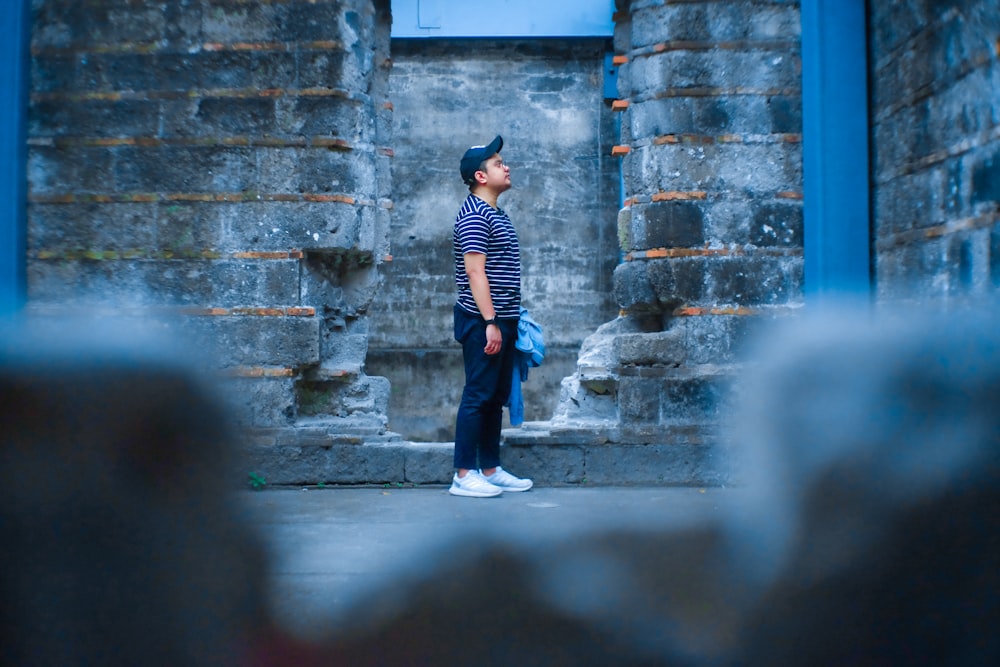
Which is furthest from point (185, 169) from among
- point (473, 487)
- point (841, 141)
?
point (841, 141)

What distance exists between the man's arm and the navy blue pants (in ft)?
0.33

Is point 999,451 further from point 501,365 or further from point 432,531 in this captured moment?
point 501,365

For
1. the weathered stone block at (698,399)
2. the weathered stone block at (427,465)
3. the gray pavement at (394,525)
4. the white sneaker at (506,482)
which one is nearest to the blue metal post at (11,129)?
the gray pavement at (394,525)

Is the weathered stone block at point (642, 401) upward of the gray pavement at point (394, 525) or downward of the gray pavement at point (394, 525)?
upward

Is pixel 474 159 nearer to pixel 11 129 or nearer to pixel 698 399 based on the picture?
pixel 698 399

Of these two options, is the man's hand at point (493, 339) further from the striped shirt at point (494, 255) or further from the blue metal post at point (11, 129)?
the blue metal post at point (11, 129)

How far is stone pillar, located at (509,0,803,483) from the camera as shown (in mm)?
4770

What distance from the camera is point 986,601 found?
161 cm

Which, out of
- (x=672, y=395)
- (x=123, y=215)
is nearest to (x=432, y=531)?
(x=672, y=395)

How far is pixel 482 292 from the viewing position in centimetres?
425

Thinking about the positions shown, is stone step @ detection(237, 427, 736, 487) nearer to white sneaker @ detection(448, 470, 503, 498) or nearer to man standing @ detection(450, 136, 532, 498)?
man standing @ detection(450, 136, 532, 498)

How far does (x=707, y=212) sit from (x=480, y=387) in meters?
1.71

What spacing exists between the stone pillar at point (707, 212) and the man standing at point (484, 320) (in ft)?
1.14

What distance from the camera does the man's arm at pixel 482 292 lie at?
425 centimetres
